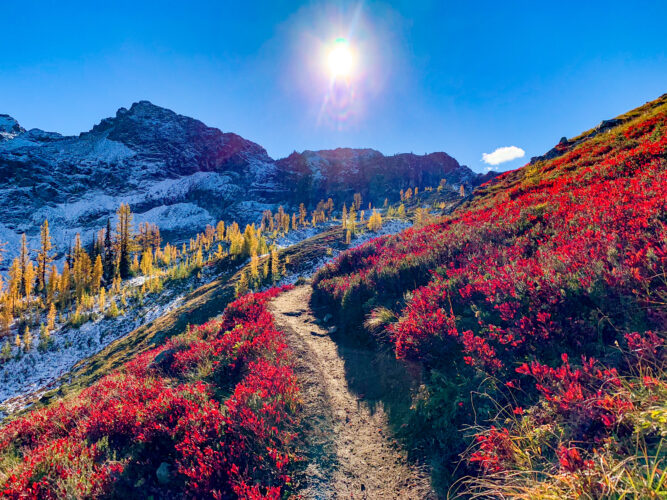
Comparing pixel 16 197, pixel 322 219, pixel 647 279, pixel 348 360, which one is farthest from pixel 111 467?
pixel 16 197

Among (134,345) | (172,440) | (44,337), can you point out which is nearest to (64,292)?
(44,337)

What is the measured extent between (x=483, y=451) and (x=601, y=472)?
4.88ft

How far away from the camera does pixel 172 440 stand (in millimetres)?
5164

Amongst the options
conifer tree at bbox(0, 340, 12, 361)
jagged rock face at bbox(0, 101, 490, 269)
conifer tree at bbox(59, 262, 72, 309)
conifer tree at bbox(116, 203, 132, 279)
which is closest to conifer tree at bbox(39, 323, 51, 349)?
conifer tree at bbox(0, 340, 12, 361)

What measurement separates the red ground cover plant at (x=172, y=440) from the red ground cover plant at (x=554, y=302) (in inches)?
128

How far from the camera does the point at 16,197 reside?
480 feet

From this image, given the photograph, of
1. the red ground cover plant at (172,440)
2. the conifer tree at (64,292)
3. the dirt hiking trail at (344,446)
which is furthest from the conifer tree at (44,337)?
the dirt hiking trail at (344,446)

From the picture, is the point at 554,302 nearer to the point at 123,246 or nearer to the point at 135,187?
the point at 123,246

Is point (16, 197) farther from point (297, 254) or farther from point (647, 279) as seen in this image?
point (647, 279)

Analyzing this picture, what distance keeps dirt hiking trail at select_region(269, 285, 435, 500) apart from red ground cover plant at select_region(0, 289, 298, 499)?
468mm

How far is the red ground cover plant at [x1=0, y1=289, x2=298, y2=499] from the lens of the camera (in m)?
4.27

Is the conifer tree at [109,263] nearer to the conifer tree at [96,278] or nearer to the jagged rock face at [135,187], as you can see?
the conifer tree at [96,278]

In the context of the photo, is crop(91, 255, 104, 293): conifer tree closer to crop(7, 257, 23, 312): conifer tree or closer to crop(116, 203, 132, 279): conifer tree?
crop(116, 203, 132, 279): conifer tree

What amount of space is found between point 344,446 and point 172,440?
332 centimetres
